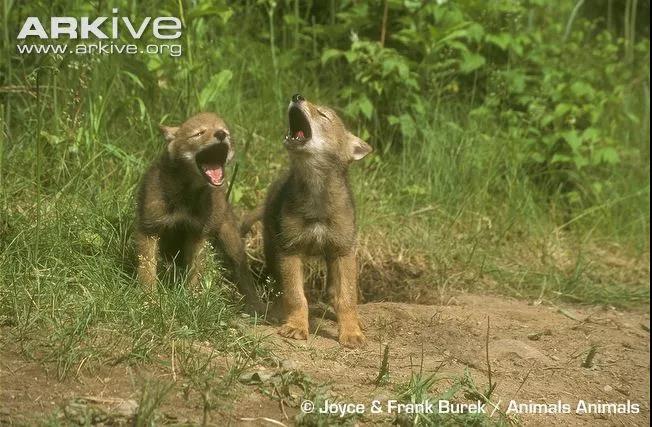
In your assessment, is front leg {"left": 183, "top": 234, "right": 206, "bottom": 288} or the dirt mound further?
front leg {"left": 183, "top": 234, "right": 206, "bottom": 288}

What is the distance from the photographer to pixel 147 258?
5.50m

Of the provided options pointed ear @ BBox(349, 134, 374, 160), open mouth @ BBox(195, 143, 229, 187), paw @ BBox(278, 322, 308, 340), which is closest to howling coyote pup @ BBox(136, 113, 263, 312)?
open mouth @ BBox(195, 143, 229, 187)

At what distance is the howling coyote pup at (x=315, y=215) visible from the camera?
220 inches

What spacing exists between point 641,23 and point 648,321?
6567 millimetres

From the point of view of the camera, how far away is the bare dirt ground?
162 inches

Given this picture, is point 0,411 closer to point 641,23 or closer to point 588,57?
point 588,57

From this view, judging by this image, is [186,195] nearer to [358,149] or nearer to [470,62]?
[358,149]

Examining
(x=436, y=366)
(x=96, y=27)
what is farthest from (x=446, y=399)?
(x=96, y=27)

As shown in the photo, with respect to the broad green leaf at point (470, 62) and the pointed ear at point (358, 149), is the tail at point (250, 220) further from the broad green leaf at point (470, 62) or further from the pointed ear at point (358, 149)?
the broad green leaf at point (470, 62)

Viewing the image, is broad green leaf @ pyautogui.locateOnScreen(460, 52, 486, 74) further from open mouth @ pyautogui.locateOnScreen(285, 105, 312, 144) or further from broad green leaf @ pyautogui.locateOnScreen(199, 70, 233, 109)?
open mouth @ pyautogui.locateOnScreen(285, 105, 312, 144)

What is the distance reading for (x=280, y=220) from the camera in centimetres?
574

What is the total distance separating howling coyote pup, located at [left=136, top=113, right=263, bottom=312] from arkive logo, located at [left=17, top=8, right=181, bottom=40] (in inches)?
23.4

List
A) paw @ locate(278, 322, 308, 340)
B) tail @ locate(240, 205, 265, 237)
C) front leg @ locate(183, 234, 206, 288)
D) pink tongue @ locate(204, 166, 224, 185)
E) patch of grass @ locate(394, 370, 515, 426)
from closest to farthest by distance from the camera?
patch of grass @ locate(394, 370, 515, 426), paw @ locate(278, 322, 308, 340), pink tongue @ locate(204, 166, 224, 185), front leg @ locate(183, 234, 206, 288), tail @ locate(240, 205, 265, 237)

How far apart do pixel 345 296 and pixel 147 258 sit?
1.11 m
